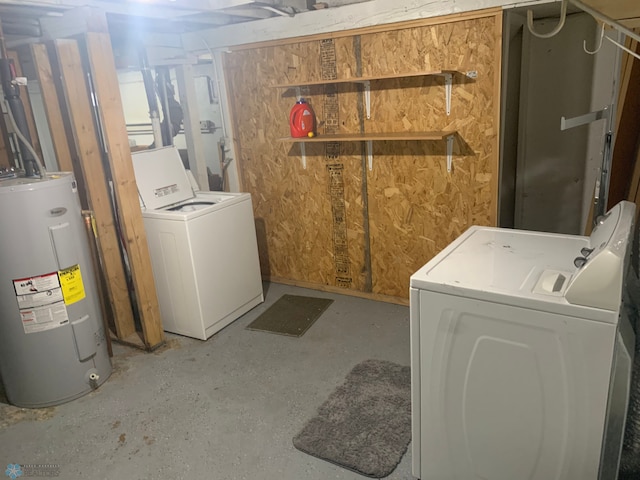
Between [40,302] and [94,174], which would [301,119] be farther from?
[40,302]

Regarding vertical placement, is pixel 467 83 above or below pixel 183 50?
below

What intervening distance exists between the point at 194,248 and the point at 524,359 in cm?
213

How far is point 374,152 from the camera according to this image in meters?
3.33

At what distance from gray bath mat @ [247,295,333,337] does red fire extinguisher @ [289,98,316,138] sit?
1267 mm

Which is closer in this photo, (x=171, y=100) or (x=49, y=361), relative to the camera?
(x=49, y=361)

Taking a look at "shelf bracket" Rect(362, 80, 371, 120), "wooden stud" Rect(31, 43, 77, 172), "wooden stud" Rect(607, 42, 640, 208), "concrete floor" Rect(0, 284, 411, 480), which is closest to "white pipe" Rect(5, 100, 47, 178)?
"wooden stud" Rect(31, 43, 77, 172)

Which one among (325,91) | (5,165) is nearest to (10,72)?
(5,165)

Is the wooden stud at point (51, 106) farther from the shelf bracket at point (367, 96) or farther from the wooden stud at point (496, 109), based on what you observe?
the wooden stud at point (496, 109)

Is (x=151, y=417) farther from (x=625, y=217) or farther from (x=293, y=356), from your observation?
(x=625, y=217)

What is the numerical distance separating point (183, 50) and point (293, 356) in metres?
2.61

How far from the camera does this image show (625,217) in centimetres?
160

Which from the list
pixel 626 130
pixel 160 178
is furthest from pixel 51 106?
pixel 626 130

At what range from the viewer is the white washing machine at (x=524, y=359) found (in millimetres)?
1353

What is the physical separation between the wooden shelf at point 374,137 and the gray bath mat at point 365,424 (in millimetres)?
1401
